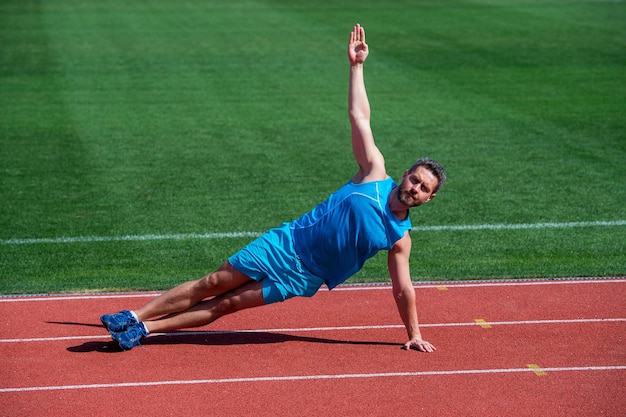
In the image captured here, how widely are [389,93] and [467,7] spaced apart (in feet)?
37.6

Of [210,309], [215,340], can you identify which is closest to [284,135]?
[215,340]

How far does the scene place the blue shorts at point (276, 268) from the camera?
7.09 m

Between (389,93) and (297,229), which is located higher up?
(297,229)

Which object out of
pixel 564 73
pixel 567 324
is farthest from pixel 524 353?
pixel 564 73

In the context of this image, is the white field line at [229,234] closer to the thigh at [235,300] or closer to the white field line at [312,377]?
the thigh at [235,300]

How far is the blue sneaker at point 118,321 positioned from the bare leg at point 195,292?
0.26ft

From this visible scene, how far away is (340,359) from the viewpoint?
284 inches

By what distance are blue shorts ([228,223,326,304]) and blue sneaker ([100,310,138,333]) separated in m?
0.86

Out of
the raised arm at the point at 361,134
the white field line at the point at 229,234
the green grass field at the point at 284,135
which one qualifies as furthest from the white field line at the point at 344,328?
the white field line at the point at 229,234

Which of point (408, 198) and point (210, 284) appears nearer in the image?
point (408, 198)

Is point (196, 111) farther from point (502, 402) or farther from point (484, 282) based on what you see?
point (502, 402)

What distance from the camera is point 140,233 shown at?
10633 mm

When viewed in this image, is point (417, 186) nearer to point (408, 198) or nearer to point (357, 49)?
point (408, 198)

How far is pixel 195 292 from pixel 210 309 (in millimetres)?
170
